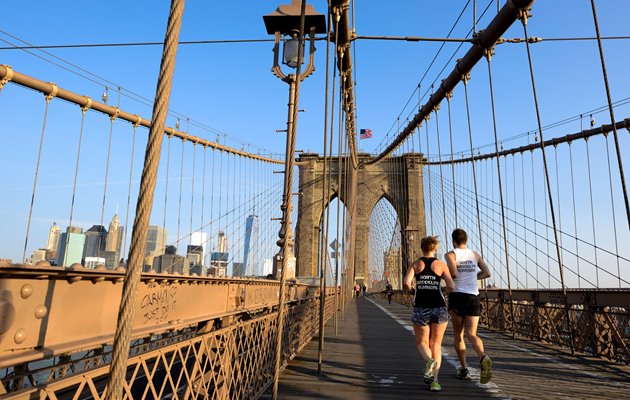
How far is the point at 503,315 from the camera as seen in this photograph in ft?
29.7

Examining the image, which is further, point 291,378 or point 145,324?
point 291,378

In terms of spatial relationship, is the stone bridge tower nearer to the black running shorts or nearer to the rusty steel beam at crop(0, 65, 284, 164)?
the rusty steel beam at crop(0, 65, 284, 164)

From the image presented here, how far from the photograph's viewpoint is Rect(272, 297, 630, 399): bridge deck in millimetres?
3418

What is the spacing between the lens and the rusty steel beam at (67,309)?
5.61 ft

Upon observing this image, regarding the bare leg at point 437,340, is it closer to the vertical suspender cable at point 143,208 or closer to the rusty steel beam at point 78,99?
the vertical suspender cable at point 143,208

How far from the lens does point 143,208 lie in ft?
3.65

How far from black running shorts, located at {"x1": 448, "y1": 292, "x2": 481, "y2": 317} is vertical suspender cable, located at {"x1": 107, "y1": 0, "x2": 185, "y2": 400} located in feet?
11.4

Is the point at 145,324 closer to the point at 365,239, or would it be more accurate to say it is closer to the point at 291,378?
the point at 291,378

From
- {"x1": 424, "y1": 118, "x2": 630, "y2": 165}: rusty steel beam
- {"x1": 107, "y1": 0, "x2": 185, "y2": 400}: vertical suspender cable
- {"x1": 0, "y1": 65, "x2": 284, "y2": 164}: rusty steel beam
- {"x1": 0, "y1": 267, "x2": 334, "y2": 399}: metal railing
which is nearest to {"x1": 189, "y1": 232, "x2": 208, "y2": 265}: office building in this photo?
{"x1": 0, "y1": 65, "x2": 284, "y2": 164}: rusty steel beam

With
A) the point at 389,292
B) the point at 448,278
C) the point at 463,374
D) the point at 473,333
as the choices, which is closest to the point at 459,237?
the point at 448,278

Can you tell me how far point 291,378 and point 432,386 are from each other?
1.35 meters

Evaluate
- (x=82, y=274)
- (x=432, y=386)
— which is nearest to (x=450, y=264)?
(x=432, y=386)

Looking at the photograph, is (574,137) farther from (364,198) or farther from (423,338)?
(364,198)

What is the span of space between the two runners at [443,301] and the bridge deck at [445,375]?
0.27m
